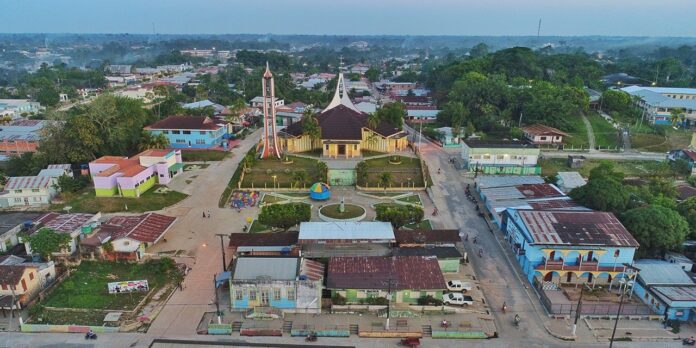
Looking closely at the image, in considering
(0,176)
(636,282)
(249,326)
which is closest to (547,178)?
(636,282)

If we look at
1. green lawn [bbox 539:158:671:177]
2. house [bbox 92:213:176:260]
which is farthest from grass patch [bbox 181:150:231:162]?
green lawn [bbox 539:158:671:177]

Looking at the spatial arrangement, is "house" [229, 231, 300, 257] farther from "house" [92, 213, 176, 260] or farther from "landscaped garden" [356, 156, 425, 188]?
"landscaped garden" [356, 156, 425, 188]

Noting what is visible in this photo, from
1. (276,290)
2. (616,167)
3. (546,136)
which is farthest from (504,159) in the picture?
(276,290)

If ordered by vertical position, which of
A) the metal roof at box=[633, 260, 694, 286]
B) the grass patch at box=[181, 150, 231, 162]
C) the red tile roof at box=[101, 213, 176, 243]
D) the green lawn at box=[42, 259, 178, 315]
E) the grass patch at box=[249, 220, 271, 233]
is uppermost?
the red tile roof at box=[101, 213, 176, 243]

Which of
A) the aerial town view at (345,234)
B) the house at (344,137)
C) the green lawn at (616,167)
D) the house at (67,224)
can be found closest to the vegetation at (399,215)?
the aerial town view at (345,234)

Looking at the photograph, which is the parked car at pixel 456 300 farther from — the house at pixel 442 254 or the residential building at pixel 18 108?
the residential building at pixel 18 108

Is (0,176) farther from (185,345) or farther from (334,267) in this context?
(334,267)

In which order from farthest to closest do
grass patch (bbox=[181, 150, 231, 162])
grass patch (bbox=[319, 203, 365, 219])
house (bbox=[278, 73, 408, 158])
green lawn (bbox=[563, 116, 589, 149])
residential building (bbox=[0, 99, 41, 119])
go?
residential building (bbox=[0, 99, 41, 119]) < green lawn (bbox=[563, 116, 589, 149]) < grass patch (bbox=[181, 150, 231, 162]) < house (bbox=[278, 73, 408, 158]) < grass patch (bbox=[319, 203, 365, 219])
